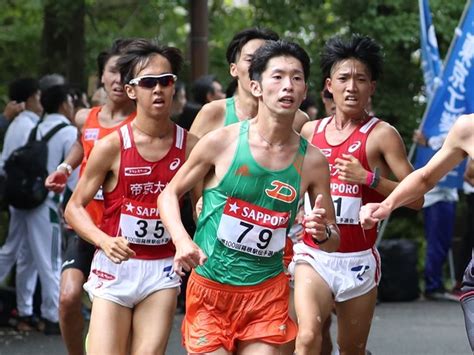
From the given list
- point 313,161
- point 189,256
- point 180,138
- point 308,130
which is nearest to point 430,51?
point 308,130

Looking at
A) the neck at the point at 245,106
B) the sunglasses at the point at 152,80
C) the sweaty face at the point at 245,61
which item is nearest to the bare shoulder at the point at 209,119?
the neck at the point at 245,106

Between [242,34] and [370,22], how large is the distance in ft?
25.9

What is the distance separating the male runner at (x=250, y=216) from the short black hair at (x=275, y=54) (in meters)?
0.04

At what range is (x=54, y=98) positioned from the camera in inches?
519

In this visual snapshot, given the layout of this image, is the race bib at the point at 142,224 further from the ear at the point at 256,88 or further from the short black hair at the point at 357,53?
the short black hair at the point at 357,53

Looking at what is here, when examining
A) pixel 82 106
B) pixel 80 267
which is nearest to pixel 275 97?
pixel 80 267

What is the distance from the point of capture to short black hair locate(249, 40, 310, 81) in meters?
7.78

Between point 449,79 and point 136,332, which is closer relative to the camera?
point 136,332

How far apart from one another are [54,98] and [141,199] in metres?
5.21

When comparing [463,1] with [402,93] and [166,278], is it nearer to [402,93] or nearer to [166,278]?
[402,93]

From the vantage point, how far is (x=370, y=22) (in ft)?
56.6

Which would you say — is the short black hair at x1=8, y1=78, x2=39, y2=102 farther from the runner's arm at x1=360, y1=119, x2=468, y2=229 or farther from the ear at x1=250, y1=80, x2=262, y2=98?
the runner's arm at x1=360, y1=119, x2=468, y2=229

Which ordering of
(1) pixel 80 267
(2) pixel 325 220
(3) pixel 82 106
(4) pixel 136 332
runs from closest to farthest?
1. (2) pixel 325 220
2. (4) pixel 136 332
3. (1) pixel 80 267
4. (3) pixel 82 106

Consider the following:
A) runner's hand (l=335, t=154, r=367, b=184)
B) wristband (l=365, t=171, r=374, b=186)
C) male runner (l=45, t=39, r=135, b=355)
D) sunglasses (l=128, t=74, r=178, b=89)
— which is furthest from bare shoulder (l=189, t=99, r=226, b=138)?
wristband (l=365, t=171, r=374, b=186)
